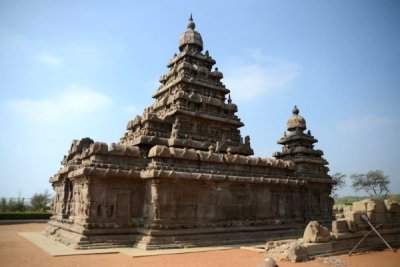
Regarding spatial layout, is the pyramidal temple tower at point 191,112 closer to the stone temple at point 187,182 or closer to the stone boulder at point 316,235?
the stone temple at point 187,182

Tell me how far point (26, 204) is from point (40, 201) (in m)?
1.58

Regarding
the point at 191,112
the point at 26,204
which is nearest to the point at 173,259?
the point at 191,112

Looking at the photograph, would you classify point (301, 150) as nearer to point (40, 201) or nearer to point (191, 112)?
point (191, 112)

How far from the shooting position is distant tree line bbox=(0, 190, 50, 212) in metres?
35.8

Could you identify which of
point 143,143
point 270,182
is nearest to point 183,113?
point 143,143

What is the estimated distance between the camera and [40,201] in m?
38.7

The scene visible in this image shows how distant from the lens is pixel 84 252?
12.5 meters

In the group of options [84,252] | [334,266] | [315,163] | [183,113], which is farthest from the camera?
[315,163]

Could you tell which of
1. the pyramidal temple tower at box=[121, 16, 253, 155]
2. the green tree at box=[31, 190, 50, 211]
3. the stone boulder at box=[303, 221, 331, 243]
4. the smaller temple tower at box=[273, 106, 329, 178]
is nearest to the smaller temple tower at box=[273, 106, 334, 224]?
the smaller temple tower at box=[273, 106, 329, 178]

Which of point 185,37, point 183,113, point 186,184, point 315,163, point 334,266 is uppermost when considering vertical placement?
point 185,37

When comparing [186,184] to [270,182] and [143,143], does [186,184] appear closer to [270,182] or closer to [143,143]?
[143,143]

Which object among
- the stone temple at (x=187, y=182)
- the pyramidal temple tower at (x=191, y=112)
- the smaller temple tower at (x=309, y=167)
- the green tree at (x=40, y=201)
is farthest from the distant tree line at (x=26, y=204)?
the smaller temple tower at (x=309, y=167)

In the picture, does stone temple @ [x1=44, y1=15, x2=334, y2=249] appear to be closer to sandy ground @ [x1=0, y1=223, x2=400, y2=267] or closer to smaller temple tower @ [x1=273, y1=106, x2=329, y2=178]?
smaller temple tower @ [x1=273, y1=106, x2=329, y2=178]

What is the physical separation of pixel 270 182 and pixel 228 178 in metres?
3.10
